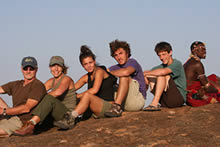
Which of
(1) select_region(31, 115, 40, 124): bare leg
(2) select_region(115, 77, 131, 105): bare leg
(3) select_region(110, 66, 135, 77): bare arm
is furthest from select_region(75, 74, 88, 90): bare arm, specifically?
(1) select_region(31, 115, 40, 124): bare leg

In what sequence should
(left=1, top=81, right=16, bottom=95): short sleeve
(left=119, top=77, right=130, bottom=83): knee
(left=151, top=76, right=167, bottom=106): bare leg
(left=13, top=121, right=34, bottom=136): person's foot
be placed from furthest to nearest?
(left=151, top=76, right=167, bottom=106): bare leg
(left=119, top=77, right=130, bottom=83): knee
(left=1, top=81, right=16, bottom=95): short sleeve
(left=13, top=121, right=34, bottom=136): person's foot

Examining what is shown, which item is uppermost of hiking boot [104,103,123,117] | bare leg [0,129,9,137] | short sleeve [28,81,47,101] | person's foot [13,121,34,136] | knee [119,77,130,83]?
knee [119,77,130,83]

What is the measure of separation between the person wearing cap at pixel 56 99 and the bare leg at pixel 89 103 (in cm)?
26

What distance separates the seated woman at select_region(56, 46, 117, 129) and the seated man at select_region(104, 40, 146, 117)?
0.55ft

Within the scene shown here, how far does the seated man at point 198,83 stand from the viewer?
7.50 meters

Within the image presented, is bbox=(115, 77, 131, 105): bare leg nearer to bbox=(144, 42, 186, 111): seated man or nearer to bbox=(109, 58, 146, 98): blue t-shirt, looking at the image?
bbox=(109, 58, 146, 98): blue t-shirt

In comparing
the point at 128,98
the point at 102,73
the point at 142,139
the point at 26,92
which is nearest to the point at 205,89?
the point at 128,98

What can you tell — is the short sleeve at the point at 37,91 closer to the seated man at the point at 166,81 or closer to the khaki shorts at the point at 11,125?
the khaki shorts at the point at 11,125

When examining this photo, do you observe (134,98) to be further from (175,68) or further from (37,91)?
(37,91)

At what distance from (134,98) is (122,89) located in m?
0.53

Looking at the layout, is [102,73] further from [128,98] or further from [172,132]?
[172,132]

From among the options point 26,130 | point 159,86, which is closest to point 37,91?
point 26,130

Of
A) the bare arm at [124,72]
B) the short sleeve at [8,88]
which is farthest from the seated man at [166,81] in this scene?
the short sleeve at [8,88]

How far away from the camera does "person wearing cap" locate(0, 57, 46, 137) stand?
593 cm
